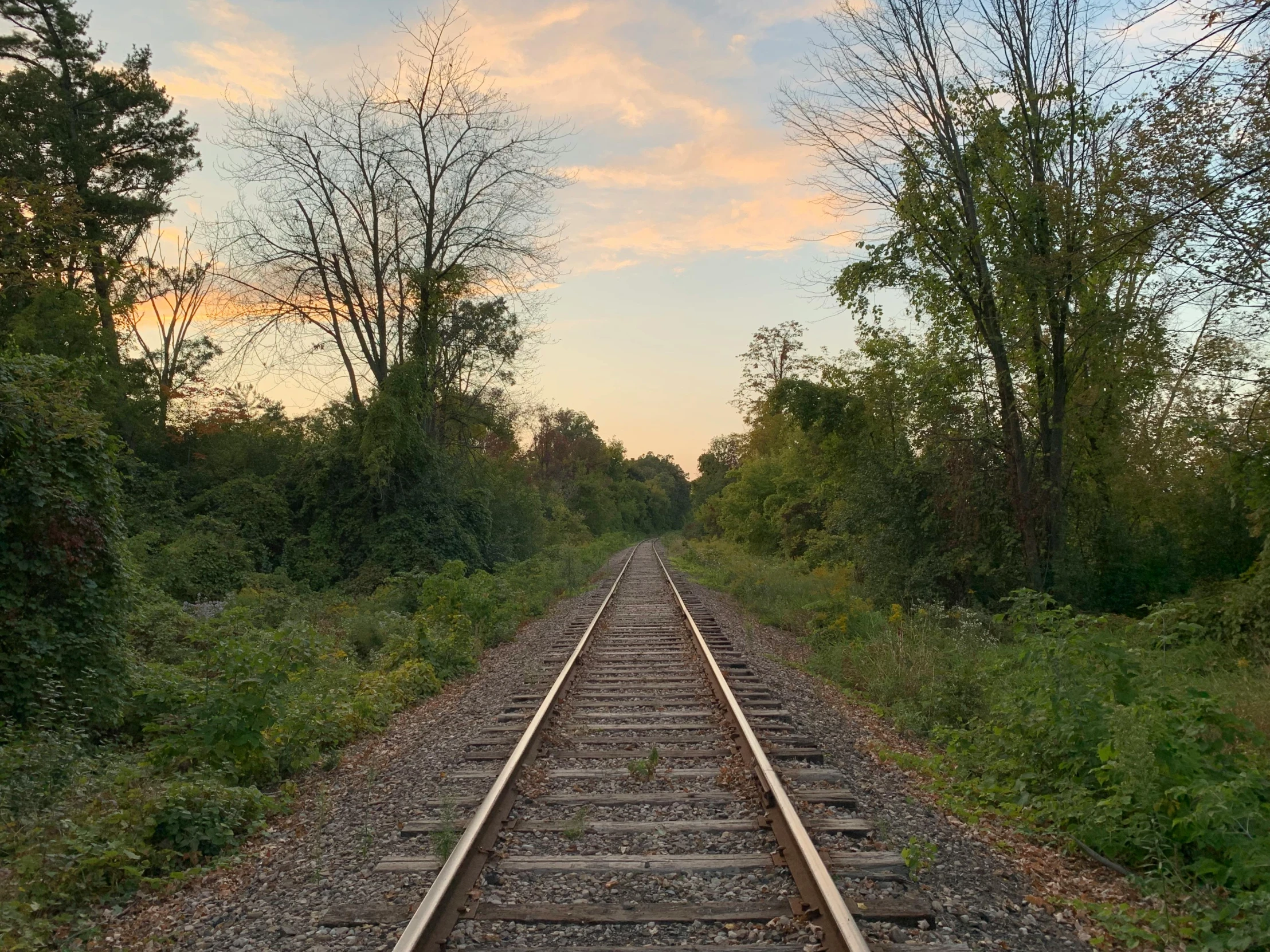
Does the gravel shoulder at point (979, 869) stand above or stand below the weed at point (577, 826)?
below

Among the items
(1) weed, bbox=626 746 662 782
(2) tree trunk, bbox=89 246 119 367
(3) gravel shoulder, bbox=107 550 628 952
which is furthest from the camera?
(2) tree trunk, bbox=89 246 119 367

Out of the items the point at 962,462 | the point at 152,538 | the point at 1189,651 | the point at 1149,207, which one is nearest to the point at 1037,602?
the point at 1189,651

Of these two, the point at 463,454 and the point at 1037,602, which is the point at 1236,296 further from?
the point at 463,454

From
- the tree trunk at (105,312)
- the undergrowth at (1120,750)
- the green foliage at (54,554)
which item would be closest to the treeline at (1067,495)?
the undergrowth at (1120,750)

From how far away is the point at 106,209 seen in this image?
75.5 feet

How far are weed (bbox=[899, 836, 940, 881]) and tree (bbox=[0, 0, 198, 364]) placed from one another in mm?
22575

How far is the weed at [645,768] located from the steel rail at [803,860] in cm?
71

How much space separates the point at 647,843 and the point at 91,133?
2657 cm

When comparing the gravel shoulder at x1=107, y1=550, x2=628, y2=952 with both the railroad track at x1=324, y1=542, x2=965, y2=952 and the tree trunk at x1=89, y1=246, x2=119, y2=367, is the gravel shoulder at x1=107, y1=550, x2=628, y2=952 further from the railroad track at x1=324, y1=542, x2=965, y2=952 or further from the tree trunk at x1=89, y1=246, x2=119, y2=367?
the tree trunk at x1=89, y1=246, x2=119, y2=367

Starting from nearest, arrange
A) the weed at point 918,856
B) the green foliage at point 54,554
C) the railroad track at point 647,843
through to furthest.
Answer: the railroad track at point 647,843 < the weed at point 918,856 < the green foliage at point 54,554

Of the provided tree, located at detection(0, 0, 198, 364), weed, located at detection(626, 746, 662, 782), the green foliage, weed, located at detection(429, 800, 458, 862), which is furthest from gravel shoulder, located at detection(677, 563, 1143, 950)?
tree, located at detection(0, 0, 198, 364)

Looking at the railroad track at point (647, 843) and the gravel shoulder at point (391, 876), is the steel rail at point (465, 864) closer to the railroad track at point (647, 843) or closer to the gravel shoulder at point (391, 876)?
the railroad track at point (647, 843)

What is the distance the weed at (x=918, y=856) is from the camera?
4.30 m

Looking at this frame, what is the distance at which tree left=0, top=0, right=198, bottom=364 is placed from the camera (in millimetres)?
20875
